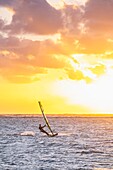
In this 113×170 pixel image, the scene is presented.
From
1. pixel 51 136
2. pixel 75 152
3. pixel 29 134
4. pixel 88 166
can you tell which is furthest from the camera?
pixel 29 134

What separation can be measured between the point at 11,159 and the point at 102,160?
50.0 feet

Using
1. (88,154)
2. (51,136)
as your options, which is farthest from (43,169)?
(51,136)

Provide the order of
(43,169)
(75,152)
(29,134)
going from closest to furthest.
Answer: (43,169) < (75,152) < (29,134)

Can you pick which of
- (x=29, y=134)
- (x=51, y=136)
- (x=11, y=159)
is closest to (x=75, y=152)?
(x=11, y=159)

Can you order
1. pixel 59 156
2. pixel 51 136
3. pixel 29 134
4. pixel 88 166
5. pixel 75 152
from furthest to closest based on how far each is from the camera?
pixel 29 134
pixel 51 136
pixel 75 152
pixel 59 156
pixel 88 166

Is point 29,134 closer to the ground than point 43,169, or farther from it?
farther from it

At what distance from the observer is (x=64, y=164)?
2437 inches

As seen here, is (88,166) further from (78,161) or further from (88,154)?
(88,154)

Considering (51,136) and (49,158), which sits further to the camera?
(51,136)

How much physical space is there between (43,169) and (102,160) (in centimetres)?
1436

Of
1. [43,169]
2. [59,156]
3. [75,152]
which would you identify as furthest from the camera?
[75,152]

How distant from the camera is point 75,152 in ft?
259

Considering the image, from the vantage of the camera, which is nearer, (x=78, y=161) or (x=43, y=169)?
(x=43, y=169)

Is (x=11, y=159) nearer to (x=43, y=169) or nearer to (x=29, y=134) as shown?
(x=43, y=169)
